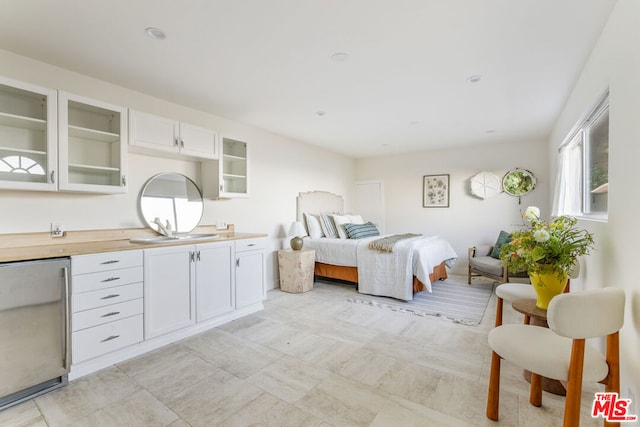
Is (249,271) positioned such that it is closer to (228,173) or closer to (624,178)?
(228,173)

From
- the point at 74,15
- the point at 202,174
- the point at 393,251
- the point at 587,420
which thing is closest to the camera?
the point at 587,420

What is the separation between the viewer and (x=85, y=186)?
254cm

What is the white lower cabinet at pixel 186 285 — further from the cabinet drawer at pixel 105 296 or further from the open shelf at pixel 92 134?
the open shelf at pixel 92 134

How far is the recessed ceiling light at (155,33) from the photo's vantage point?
2039 mm

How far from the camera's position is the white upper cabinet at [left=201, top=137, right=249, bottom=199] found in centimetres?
360

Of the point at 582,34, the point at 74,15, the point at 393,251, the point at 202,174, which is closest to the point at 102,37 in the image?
the point at 74,15

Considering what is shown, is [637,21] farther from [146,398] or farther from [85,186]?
Answer: [85,186]

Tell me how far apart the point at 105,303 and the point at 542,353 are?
115 inches

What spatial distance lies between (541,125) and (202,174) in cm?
476

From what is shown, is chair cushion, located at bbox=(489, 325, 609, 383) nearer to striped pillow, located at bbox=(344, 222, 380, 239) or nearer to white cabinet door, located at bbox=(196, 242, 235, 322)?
white cabinet door, located at bbox=(196, 242, 235, 322)

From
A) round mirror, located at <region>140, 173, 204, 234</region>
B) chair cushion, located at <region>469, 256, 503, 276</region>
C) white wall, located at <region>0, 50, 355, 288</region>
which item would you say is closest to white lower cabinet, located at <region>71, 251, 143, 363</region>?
white wall, located at <region>0, 50, 355, 288</region>

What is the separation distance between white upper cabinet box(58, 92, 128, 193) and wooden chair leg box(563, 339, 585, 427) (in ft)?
11.1

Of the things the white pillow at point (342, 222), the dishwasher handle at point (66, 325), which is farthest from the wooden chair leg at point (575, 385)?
the white pillow at point (342, 222)

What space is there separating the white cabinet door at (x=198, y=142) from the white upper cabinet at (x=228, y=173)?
12cm
